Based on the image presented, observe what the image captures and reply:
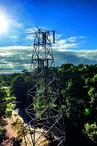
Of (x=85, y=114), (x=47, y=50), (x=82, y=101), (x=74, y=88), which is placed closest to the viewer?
(x=47, y=50)

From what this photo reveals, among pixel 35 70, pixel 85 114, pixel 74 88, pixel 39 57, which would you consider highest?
pixel 39 57

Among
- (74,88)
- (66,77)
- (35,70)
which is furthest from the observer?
(66,77)

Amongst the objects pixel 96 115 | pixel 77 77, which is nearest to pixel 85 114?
pixel 96 115

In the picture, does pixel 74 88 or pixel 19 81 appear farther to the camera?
→ pixel 19 81

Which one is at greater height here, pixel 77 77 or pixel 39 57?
pixel 39 57

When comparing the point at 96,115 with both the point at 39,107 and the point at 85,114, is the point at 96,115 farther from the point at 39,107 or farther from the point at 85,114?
the point at 39,107

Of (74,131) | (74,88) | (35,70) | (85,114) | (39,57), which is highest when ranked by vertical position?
(39,57)

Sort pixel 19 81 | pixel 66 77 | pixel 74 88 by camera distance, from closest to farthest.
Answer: pixel 74 88 < pixel 66 77 < pixel 19 81

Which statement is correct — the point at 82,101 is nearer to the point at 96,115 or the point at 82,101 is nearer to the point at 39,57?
the point at 96,115

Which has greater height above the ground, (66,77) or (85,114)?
(66,77)

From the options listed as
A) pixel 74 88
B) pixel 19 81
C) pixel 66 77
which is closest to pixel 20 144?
pixel 74 88
